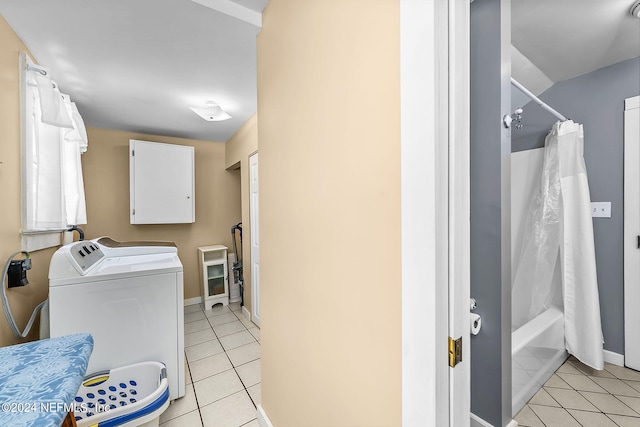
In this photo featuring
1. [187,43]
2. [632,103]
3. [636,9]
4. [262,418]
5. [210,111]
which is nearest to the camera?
[636,9]

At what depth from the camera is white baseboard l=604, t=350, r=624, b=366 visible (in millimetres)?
1904

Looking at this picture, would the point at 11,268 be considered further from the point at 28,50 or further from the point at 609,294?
the point at 609,294

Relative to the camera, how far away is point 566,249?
74.4 inches

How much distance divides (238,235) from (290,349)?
292 centimetres

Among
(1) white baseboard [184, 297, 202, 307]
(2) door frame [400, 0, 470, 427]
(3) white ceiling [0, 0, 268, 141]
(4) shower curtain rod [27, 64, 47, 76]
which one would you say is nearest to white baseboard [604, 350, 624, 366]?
(2) door frame [400, 0, 470, 427]

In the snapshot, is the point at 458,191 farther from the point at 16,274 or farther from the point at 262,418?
the point at 16,274

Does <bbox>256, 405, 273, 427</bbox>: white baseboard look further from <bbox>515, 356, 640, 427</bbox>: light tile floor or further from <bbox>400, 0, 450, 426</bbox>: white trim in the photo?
<bbox>515, 356, 640, 427</bbox>: light tile floor

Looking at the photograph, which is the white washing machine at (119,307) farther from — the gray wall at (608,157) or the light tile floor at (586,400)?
the gray wall at (608,157)

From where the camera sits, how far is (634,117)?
1.82 meters

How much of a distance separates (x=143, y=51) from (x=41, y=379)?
6.18 ft

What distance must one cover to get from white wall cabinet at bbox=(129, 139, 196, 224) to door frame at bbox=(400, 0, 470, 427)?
331 centimetres

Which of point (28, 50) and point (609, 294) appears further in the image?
point (609, 294)

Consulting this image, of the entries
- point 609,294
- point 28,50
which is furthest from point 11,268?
point 609,294

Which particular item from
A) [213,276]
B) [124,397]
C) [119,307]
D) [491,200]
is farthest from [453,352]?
[213,276]
